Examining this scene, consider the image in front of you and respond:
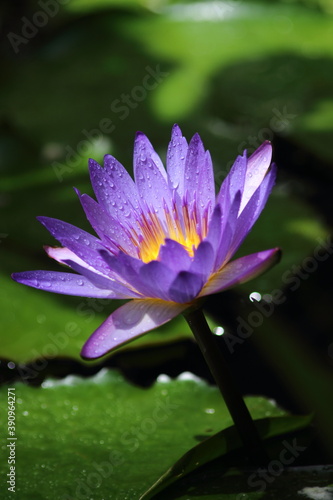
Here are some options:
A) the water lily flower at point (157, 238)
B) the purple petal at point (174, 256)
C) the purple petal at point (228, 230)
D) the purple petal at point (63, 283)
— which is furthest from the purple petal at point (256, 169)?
the purple petal at point (63, 283)

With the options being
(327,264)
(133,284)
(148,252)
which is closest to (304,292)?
(327,264)

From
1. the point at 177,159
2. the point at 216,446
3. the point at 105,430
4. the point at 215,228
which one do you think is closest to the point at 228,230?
the point at 215,228

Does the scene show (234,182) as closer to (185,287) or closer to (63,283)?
(185,287)

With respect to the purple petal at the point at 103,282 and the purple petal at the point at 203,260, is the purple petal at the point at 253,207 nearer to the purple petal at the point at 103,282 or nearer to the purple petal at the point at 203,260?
the purple petal at the point at 203,260

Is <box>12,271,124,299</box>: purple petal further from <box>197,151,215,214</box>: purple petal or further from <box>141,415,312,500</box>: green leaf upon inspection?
<box>141,415,312,500</box>: green leaf

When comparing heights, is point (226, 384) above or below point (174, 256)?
below

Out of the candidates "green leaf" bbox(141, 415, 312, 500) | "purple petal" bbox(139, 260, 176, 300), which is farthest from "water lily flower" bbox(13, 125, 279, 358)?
"green leaf" bbox(141, 415, 312, 500)
